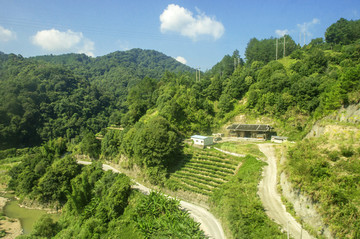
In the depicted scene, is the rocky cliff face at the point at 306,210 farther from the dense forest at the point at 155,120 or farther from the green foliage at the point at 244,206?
the green foliage at the point at 244,206

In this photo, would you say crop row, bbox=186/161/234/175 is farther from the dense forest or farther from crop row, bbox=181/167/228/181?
the dense forest

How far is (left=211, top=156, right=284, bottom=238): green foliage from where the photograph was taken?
517 inches

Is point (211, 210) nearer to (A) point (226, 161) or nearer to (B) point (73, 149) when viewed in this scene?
(A) point (226, 161)

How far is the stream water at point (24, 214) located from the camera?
28.4 metres

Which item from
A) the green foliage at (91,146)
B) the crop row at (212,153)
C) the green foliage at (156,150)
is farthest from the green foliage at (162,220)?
the green foliage at (91,146)

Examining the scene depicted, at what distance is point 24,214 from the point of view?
3056cm

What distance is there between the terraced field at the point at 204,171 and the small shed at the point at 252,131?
7.01 meters

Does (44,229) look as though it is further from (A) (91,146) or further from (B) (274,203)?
(B) (274,203)

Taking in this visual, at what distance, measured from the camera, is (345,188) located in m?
11.8

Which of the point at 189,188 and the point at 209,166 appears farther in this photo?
the point at 209,166

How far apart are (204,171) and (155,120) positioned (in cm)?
1142

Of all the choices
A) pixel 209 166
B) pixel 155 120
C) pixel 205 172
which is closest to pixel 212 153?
pixel 209 166

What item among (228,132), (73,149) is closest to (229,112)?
(228,132)

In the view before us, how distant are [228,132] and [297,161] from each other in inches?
812
